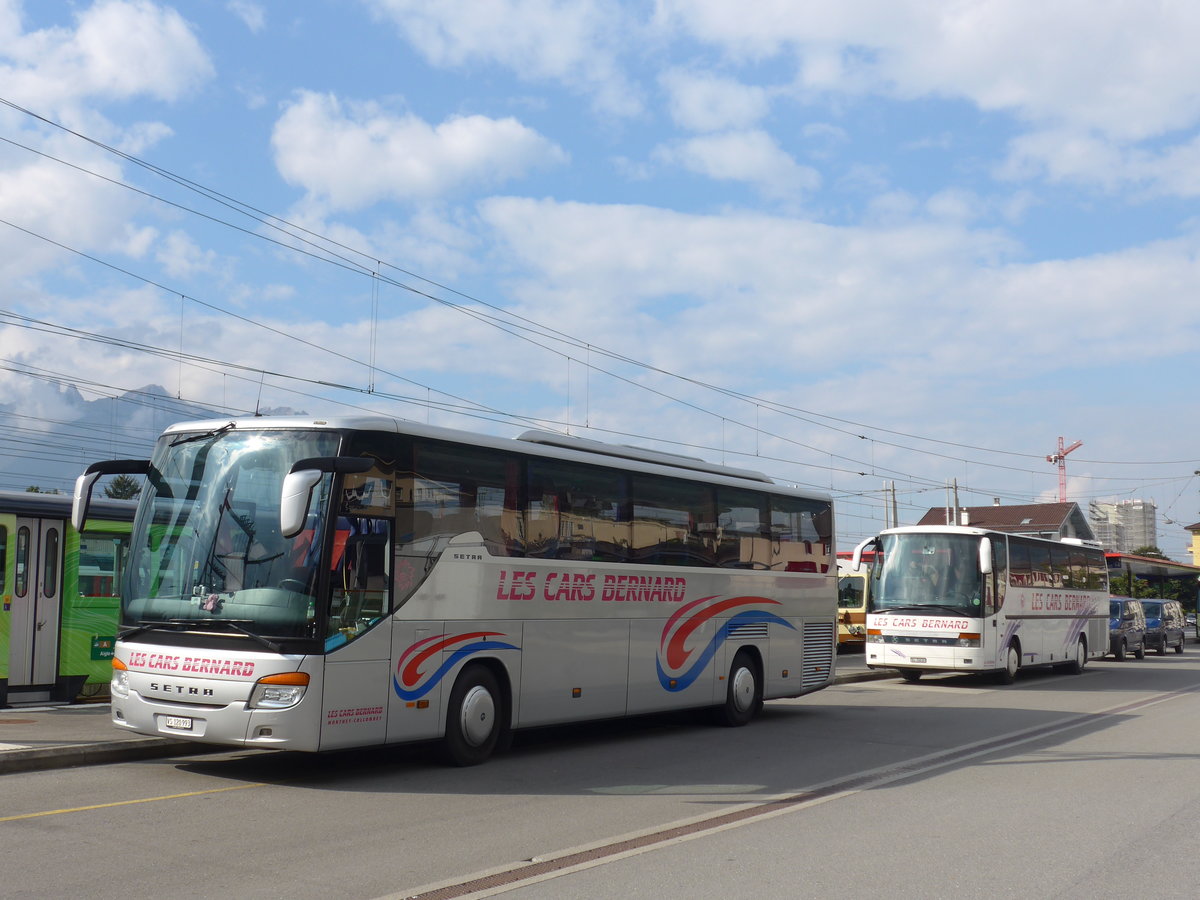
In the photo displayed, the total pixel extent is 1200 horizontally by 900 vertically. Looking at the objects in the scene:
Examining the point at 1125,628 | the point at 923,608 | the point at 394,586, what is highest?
the point at 394,586

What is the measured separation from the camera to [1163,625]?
4216 centimetres

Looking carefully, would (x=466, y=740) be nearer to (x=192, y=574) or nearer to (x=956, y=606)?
(x=192, y=574)

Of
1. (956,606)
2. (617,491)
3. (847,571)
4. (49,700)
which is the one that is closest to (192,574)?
(617,491)

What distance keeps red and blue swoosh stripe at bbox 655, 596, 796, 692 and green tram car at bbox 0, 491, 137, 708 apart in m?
6.86

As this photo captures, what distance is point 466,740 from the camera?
1153 cm

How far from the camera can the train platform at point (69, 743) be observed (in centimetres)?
1056

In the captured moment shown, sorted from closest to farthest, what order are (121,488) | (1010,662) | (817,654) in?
(817,654)
(1010,662)
(121,488)

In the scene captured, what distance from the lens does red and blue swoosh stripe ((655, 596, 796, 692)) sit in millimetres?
14758

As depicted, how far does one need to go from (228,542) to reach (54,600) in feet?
21.1

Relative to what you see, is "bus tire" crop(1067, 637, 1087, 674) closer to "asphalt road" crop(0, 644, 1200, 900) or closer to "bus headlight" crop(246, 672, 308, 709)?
"asphalt road" crop(0, 644, 1200, 900)

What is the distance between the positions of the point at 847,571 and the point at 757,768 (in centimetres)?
2996

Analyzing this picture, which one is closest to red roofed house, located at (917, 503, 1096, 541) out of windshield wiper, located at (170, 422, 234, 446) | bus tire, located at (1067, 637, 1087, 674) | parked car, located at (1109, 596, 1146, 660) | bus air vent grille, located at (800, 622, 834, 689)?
parked car, located at (1109, 596, 1146, 660)

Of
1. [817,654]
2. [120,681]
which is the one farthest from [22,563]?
[817,654]

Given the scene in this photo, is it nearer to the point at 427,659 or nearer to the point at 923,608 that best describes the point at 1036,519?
the point at 923,608
